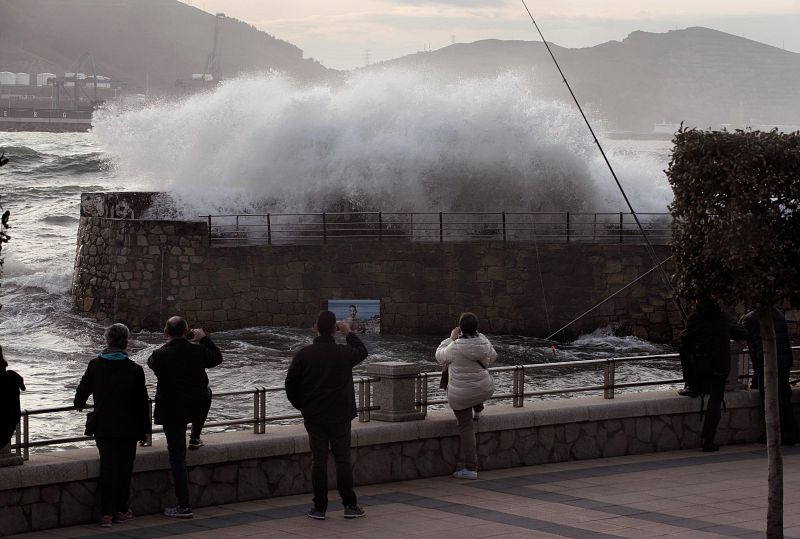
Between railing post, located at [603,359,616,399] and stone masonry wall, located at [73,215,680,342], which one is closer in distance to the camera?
railing post, located at [603,359,616,399]

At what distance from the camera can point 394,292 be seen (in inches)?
1046

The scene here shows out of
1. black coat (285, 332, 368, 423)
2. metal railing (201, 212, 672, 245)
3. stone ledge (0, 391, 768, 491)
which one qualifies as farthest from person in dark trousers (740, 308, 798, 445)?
metal railing (201, 212, 672, 245)

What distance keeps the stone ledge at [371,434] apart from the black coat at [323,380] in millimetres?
809

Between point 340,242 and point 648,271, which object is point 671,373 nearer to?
point 648,271

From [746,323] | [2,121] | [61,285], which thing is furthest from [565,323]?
[2,121]

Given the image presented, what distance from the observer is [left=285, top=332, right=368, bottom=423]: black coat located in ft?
28.2

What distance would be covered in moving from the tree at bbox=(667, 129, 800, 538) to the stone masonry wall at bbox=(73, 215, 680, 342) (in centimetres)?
1837

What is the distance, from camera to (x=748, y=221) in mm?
7746

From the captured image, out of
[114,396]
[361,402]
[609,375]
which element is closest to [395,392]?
[361,402]

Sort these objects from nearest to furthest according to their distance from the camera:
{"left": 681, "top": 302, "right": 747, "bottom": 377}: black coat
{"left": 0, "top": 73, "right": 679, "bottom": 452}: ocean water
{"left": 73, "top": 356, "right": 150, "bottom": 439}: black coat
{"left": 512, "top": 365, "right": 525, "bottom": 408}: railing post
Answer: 1. {"left": 73, "top": 356, "right": 150, "bottom": 439}: black coat
2. {"left": 512, "top": 365, "right": 525, "bottom": 408}: railing post
3. {"left": 681, "top": 302, "right": 747, "bottom": 377}: black coat
4. {"left": 0, "top": 73, "right": 679, "bottom": 452}: ocean water

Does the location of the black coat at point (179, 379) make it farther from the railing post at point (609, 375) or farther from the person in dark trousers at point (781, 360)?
the person in dark trousers at point (781, 360)

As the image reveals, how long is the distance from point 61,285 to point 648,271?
13157mm

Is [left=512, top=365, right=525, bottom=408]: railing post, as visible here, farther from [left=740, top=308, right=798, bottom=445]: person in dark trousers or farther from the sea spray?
the sea spray

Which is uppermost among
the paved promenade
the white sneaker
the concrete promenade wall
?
the concrete promenade wall
